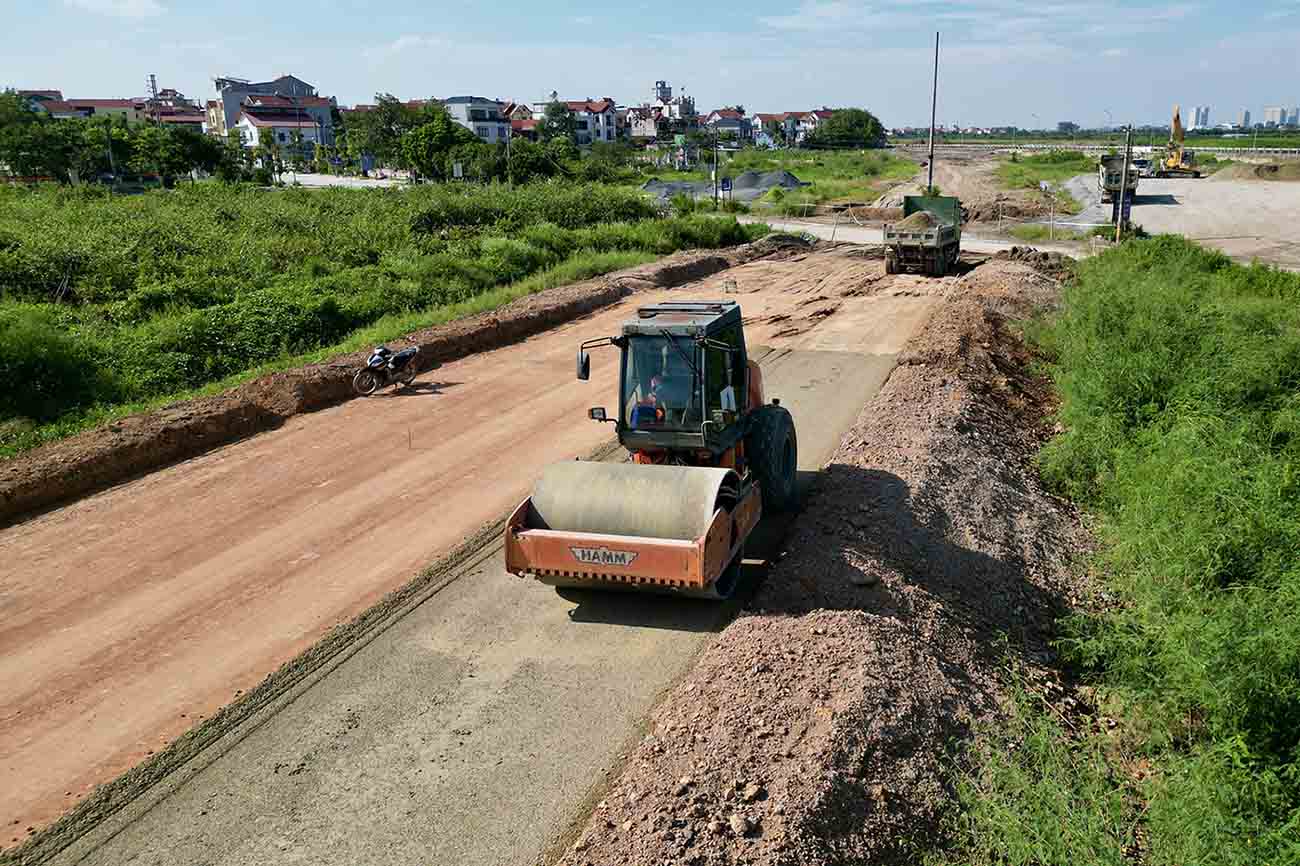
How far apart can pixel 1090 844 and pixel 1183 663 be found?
7.54 ft

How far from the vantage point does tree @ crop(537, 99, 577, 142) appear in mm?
128425

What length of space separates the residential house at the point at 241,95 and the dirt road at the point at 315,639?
131 metres

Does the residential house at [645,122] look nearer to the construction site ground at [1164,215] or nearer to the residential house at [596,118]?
the residential house at [596,118]

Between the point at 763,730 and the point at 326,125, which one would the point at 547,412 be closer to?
the point at 763,730

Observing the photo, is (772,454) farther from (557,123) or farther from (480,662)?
(557,123)

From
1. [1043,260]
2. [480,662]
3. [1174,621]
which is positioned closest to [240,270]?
[480,662]

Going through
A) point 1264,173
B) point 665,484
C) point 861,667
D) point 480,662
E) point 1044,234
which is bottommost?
point 480,662

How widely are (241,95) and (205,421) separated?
149181mm

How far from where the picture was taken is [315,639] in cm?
938

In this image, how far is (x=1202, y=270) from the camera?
83.1 feet

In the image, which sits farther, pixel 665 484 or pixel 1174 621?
pixel 665 484

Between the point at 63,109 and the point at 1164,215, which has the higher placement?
the point at 63,109

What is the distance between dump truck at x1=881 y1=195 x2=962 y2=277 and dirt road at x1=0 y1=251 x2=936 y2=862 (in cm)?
1612

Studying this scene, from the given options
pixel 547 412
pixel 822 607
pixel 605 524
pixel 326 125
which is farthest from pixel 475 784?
pixel 326 125
